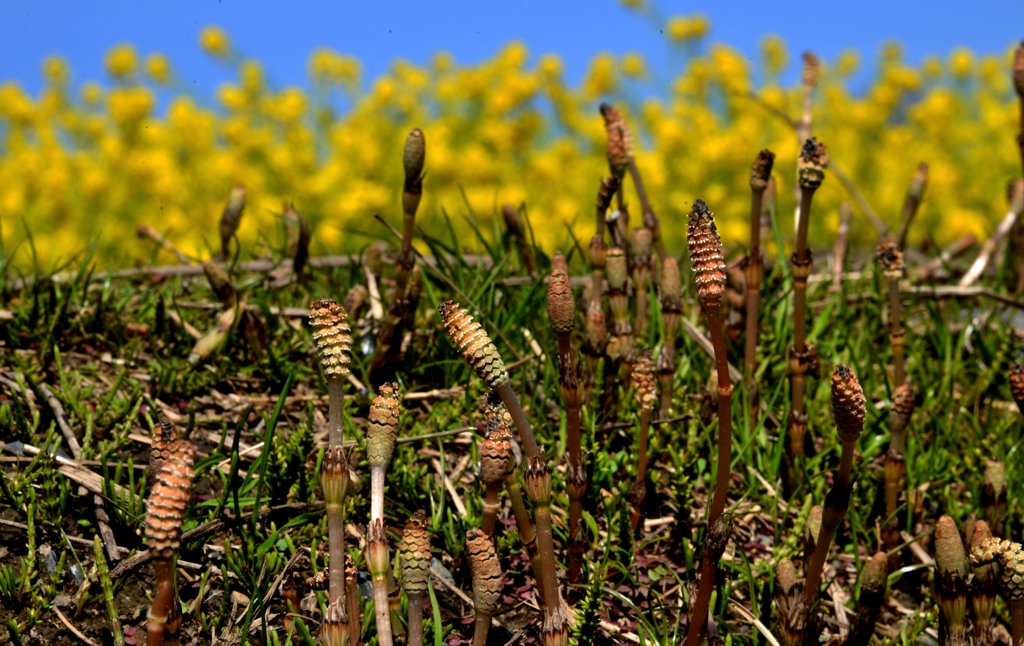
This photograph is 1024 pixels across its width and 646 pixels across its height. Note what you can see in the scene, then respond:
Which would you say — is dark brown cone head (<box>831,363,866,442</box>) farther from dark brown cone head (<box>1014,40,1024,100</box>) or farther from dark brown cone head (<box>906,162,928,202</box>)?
dark brown cone head (<box>1014,40,1024,100</box>)

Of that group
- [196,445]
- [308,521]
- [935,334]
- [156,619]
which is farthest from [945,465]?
[156,619]

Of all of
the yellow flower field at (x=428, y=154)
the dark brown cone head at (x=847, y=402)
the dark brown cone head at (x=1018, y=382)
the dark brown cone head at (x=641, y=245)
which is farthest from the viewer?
the yellow flower field at (x=428, y=154)

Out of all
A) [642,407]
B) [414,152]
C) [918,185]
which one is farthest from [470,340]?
[918,185]

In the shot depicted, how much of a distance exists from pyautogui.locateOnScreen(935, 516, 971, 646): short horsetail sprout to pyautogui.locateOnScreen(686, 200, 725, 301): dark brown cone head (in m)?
0.64


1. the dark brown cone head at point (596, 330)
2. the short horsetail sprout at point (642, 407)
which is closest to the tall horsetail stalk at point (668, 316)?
the dark brown cone head at point (596, 330)

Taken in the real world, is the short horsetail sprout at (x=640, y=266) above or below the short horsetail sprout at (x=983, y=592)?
above

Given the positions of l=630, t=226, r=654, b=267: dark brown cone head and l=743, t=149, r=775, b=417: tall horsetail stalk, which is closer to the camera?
l=743, t=149, r=775, b=417: tall horsetail stalk

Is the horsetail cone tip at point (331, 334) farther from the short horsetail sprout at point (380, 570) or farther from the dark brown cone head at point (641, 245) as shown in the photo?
the dark brown cone head at point (641, 245)

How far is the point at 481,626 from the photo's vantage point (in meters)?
1.35

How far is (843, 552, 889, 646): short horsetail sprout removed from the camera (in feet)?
5.15

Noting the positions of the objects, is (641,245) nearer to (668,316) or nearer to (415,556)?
(668,316)

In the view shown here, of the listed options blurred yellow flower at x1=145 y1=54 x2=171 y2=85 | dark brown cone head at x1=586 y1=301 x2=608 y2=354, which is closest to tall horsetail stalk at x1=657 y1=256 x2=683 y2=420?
dark brown cone head at x1=586 y1=301 x2=608 y2=354

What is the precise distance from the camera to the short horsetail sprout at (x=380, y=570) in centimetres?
127

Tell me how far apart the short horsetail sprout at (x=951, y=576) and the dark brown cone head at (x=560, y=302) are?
0.66 metres
